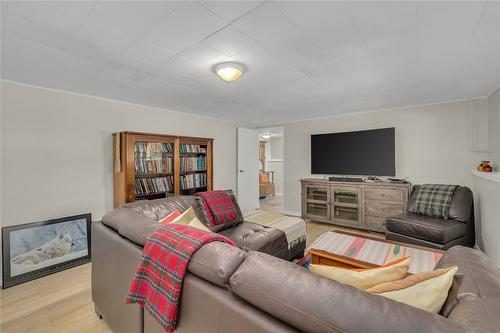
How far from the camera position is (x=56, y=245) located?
2676 mm

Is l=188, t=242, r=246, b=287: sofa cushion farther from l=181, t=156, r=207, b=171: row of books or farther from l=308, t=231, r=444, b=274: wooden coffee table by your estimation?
l=181, t=156, r=207, b=171: row of books

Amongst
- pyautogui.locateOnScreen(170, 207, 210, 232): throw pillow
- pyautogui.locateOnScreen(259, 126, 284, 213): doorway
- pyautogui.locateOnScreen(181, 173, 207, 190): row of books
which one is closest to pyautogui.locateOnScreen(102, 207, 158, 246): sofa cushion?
pyautogui.locateOnScreen(170, 207, 210, 232): throw pillow

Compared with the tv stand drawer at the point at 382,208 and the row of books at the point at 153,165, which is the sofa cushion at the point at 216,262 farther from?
the tv stand drawer at the point at 382,208

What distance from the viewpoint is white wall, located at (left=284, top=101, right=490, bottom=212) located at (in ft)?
11.2

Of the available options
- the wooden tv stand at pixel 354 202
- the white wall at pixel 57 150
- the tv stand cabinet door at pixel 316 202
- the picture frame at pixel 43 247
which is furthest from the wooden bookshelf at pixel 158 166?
the wooden tv stand at pixel 354 202

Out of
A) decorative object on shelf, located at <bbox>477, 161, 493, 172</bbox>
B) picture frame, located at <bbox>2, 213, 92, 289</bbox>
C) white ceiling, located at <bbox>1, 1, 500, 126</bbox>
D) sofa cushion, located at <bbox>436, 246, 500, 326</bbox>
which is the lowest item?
picture frame, located at <bbox>2, 213, 92, 289</bbox>

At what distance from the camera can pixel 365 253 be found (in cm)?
195

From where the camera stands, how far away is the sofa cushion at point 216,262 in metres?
0.93

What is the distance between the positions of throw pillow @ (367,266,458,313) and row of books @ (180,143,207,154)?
11.6 feet

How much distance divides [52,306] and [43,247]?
931 millimetres

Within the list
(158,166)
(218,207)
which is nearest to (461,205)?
(218,207)

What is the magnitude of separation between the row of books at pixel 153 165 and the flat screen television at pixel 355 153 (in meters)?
2.91

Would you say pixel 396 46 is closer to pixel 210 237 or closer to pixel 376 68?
pixel 376 68

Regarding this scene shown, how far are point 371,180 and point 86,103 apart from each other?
15.2 ft
